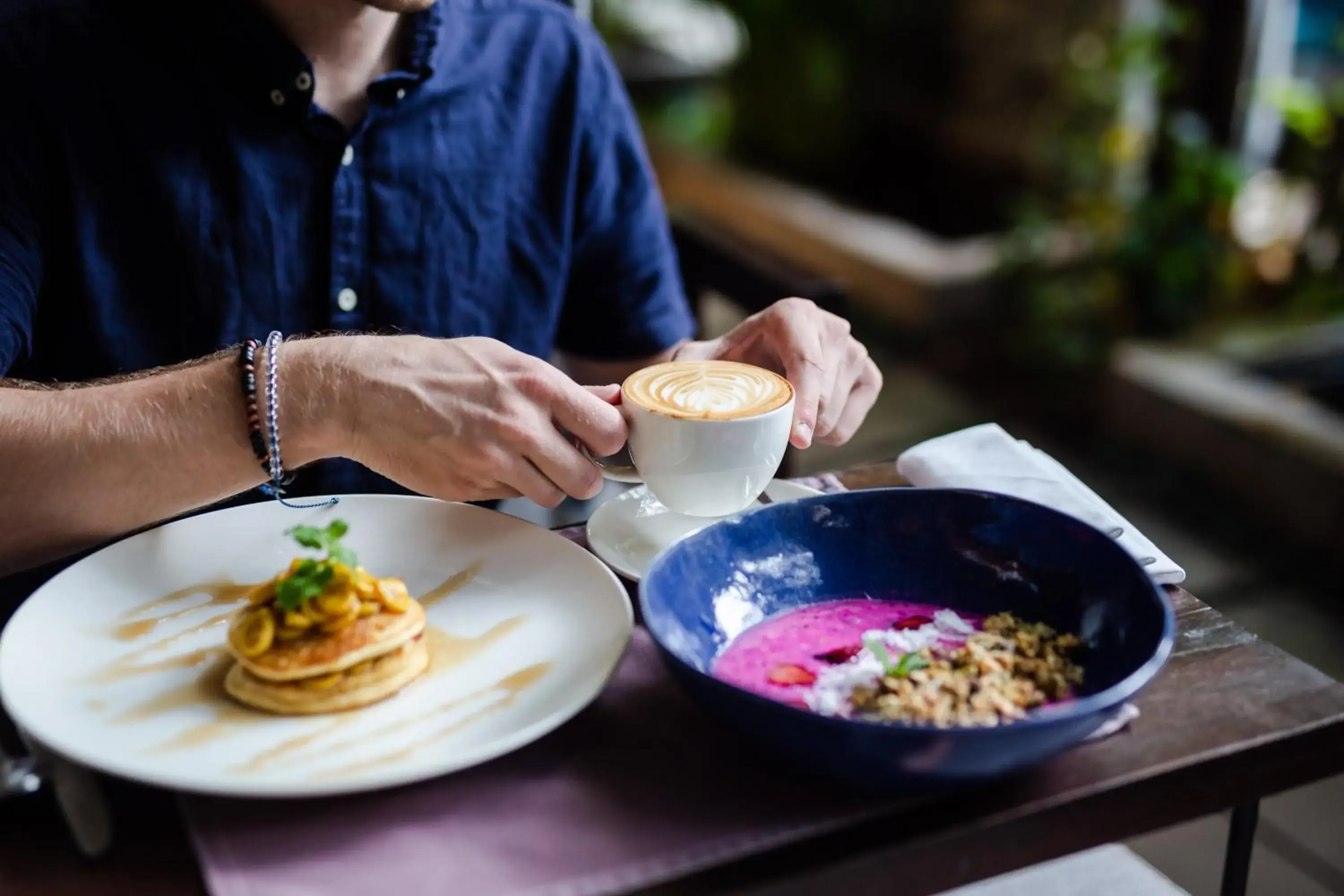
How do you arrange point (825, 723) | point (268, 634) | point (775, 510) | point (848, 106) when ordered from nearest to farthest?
point (825, 723), point (268, 634), point (775, 510), point (848, 106)

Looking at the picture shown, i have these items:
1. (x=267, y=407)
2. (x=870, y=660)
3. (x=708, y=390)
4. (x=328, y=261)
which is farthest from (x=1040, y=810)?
(x=328, y=261)

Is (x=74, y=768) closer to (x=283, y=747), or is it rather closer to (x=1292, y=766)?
(x=283, y=747)

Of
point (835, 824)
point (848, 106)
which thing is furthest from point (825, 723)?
point (848, 106)

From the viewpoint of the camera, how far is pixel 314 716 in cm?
81

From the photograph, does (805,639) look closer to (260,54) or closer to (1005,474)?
(1005,474)

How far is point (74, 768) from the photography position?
77 cm

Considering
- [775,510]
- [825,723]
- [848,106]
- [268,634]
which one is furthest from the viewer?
[848,106]

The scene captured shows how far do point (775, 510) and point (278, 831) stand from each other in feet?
1.34

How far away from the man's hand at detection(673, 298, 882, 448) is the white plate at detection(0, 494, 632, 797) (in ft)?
0.96

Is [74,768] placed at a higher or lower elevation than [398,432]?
lower

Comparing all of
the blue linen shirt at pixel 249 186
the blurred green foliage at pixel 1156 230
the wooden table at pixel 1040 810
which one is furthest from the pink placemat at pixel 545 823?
the blurred green foliage at pixel 1156 230

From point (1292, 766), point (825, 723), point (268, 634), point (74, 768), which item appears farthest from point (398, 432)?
point (1292, 766)

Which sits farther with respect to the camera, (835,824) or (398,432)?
(398,432)

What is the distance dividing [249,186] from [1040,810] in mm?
981
